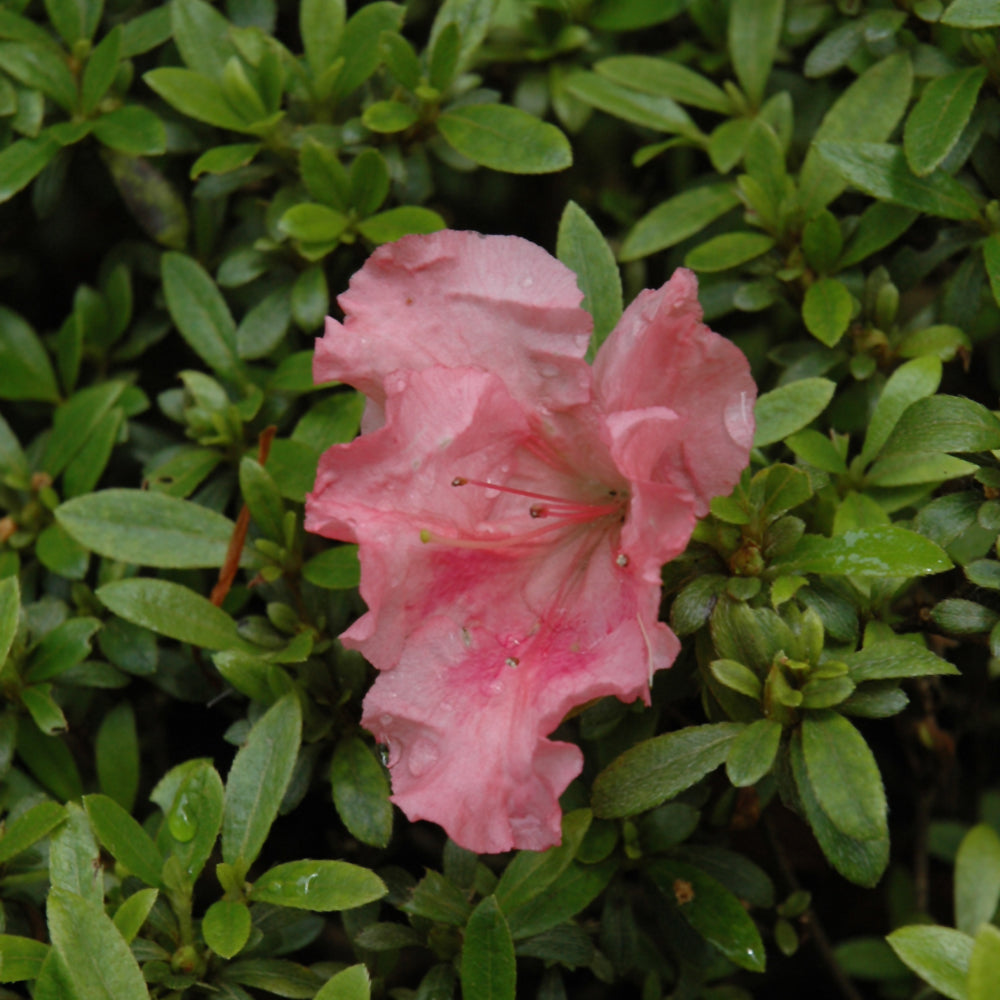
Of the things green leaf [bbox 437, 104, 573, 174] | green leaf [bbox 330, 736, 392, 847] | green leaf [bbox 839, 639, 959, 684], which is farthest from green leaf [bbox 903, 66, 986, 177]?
green leaf [bbox 330, 736, 392, 847]

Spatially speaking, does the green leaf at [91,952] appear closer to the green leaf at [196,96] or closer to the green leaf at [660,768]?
the green leaf at [660,768]

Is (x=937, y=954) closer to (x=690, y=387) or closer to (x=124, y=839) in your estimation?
(x=690, y=387)

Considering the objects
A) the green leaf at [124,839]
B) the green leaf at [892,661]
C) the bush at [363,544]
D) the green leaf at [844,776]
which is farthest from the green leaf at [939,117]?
the green leaf at [124,839]

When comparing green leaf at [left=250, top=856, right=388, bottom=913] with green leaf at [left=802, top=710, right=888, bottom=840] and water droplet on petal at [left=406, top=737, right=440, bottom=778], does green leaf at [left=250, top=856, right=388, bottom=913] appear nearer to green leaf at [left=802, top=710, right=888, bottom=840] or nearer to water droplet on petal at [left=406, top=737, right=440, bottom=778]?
water droplet on petal at [left=406, top=737, right=440, bottom=778]

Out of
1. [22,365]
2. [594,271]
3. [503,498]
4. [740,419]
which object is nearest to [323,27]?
[594,271]

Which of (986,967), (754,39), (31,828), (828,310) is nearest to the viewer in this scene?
(986,967)

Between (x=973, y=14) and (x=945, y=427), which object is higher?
(x=973, y=14)

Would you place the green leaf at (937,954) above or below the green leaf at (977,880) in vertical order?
above
